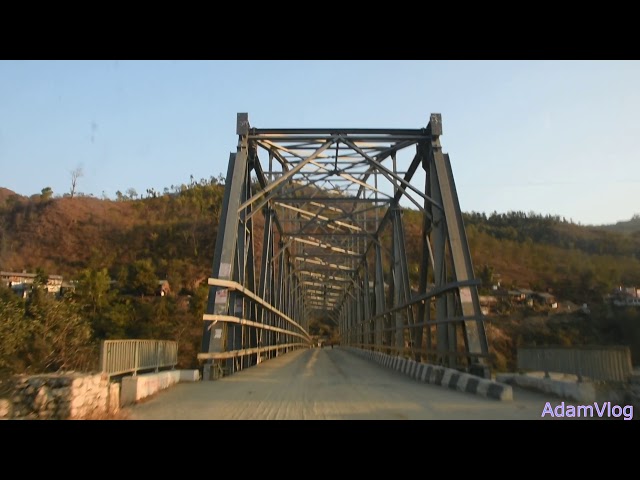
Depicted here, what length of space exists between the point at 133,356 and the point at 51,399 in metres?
3.94

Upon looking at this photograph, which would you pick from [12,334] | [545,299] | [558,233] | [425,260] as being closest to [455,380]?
[425,260]

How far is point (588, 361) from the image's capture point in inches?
412

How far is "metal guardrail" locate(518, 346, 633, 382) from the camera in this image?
9680 millimetres

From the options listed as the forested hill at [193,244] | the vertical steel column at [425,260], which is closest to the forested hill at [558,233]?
the forested hill at [193,244]

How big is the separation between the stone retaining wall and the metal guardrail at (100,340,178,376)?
5.75 feet

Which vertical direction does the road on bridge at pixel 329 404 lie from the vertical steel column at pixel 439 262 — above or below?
below

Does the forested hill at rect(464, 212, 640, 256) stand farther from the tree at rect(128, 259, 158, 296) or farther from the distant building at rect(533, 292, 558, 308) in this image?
the tree at rect(128, 259, 158, 296)

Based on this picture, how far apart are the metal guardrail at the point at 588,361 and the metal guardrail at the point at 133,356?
6894 mm

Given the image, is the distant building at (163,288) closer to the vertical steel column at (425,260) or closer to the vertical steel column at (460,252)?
the vertical steel column at (425,260)

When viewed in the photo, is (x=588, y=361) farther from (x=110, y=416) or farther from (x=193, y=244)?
(x=193, y=244)

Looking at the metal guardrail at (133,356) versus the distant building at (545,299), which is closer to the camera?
the metal guardrail at (133,356)

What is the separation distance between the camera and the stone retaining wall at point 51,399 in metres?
6.05

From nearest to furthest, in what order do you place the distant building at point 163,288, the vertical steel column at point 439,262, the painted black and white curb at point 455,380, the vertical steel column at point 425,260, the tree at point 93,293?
the painted black and white curb at point 455,380
the vertical steel column at point 439,262
the vertical steel column at point 425,260
the tree at point 93,293
the distant building at point 163,288
